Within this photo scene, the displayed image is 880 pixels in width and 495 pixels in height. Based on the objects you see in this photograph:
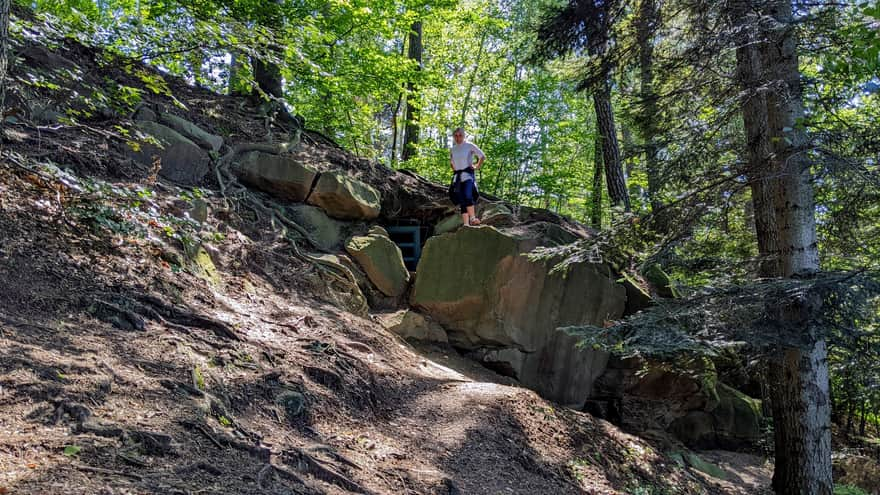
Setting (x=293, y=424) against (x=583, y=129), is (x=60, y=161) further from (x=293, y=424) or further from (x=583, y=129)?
(x=583, y=129)

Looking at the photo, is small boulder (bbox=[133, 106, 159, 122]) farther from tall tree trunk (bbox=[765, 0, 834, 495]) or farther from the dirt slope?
tall tree trunk (bbox=[765, 0, 834, 495])

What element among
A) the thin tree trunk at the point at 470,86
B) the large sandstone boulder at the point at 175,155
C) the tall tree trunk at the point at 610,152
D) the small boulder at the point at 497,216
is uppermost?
the thin tree trunk at the point at 470,86

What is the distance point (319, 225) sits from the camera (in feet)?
30.6

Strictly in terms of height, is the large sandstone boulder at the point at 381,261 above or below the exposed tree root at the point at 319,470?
above

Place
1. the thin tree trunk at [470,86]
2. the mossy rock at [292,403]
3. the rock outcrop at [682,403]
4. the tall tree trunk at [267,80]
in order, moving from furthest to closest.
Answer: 1. the thin tree trunk at [470,86]
2. the tall tree trunk at [267,80]
3. the rock outcrop at [682,403]
4. the mossy rock at [292,403]

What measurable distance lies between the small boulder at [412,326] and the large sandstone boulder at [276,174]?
269 centimetres

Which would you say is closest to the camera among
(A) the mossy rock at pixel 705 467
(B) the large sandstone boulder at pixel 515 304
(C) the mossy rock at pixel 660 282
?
(A) the mossy rock at pixel 705 467

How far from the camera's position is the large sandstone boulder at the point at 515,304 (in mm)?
8812

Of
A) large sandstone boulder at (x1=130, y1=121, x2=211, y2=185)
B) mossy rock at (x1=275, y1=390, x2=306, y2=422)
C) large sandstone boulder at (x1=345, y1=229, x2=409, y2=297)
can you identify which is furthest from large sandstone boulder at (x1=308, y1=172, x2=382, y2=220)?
mossy rock at (x1=275, y1=390, x2=306, y2=422)

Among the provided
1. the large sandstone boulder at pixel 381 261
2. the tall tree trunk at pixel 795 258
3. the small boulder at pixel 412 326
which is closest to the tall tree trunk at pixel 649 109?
the tall tree trunk at pixel 795 258

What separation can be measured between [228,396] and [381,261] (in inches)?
204

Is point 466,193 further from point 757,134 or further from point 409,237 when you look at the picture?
point 757,134

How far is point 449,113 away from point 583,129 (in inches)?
186

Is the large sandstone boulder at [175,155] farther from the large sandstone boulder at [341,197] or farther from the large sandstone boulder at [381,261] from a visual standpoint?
the large sandstone boulder at [381,261]
